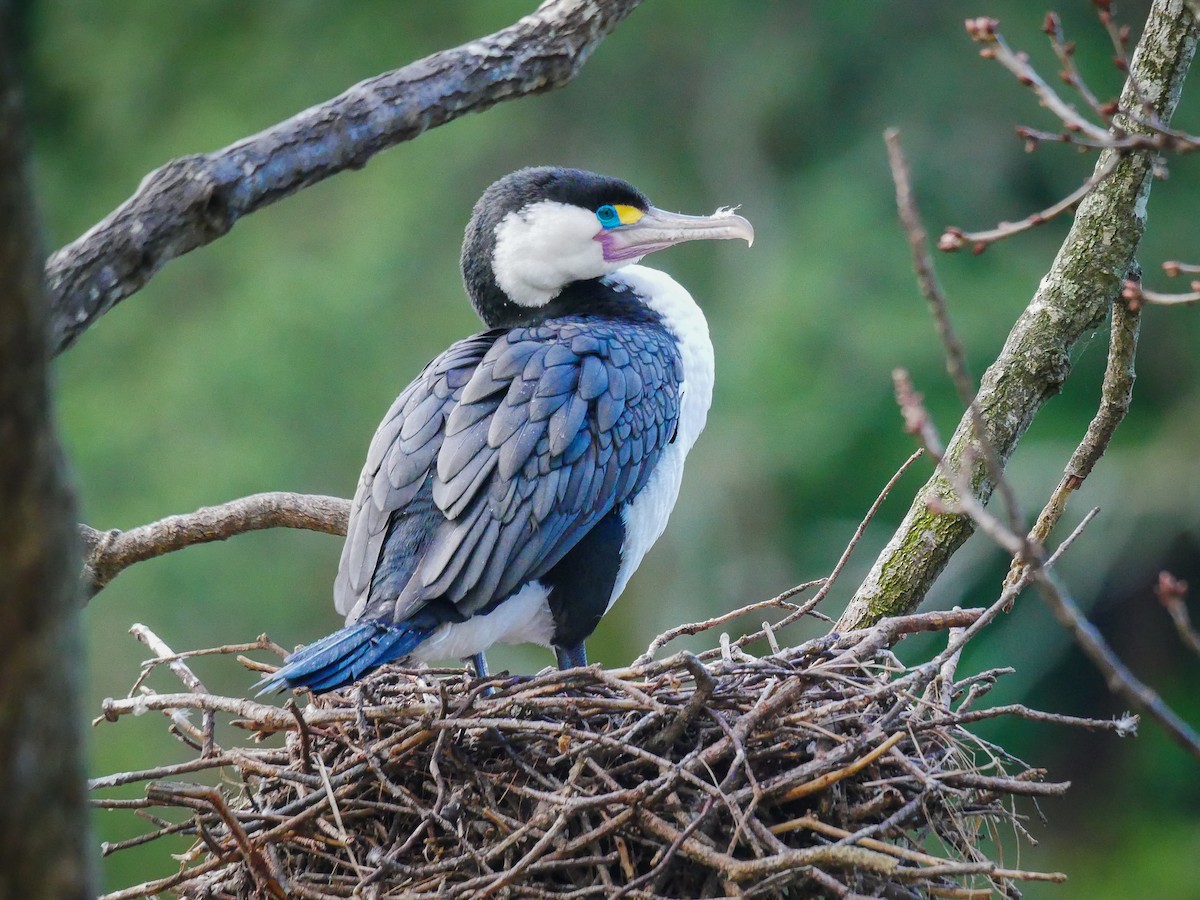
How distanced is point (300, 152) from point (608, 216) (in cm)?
174

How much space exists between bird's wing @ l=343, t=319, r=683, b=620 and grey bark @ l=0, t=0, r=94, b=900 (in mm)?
1911

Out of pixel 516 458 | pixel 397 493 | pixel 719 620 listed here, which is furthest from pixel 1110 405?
pixel 397 493

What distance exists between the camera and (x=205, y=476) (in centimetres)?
1234

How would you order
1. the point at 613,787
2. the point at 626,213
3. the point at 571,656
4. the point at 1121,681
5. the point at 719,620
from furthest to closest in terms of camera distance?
the point at 626,213 → the point at 571,656 → the point at 719,620 → the point at 613,787 → the point at 1121,681

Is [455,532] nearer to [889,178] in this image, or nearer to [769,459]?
[769,459]

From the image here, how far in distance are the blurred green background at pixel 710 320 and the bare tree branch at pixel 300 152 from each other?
231 inches

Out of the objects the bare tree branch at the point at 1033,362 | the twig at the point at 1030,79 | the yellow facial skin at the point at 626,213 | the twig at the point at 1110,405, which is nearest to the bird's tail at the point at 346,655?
the bare tree branch at the point at 1033,362

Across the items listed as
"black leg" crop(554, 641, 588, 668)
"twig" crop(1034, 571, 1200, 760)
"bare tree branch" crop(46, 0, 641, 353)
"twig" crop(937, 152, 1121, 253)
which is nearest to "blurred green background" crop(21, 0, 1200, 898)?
"black leg" crop(554, 641, 588, 668)

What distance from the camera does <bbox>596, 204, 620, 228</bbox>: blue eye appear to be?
447 cm

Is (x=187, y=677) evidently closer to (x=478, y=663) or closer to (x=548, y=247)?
(x=478, y=663)

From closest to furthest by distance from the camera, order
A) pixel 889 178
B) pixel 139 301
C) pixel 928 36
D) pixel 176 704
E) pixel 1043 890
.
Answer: pixel 176 704 → pixel 1043 890 → pixel 889 178 → pixel 928 36 → pixel 139 301

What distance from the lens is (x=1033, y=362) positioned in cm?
371

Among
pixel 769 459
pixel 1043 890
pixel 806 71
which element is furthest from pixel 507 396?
pixel 806 71

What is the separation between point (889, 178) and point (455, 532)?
30.6ft
